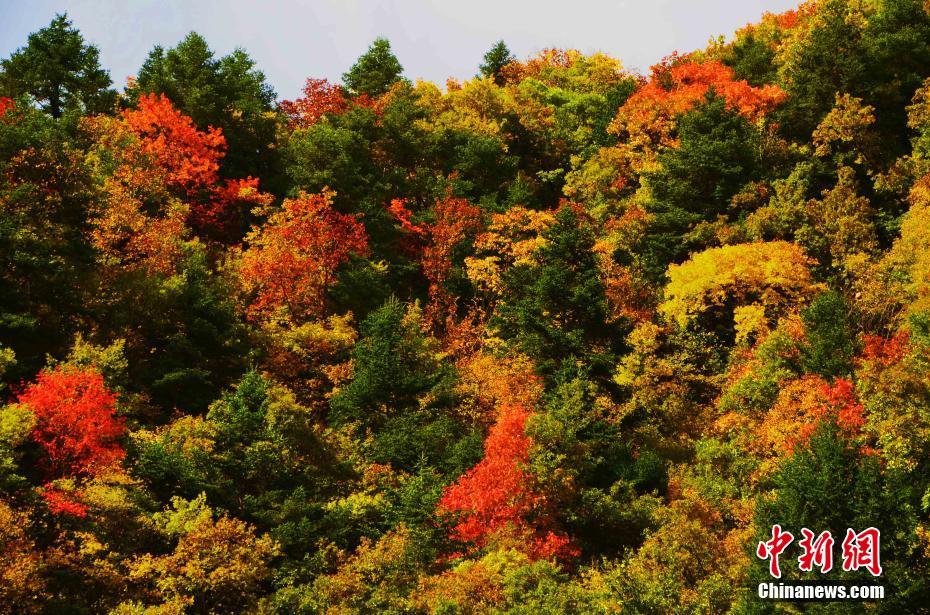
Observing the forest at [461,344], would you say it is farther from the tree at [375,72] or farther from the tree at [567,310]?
the tree at [375,72]

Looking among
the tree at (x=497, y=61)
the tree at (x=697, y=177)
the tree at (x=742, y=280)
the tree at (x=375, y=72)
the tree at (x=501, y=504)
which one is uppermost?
the tree at (x=497, y=61)

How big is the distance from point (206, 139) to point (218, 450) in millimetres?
28252

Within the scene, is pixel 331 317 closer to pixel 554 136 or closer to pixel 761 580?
pixel 761 580

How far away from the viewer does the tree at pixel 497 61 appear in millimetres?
85500

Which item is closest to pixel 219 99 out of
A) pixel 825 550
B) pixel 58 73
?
pixel 58 73

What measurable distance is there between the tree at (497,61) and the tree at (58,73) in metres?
39.2

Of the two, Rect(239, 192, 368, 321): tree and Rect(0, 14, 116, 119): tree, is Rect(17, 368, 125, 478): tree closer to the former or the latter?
Rect(239, 192, 368, 321): tree

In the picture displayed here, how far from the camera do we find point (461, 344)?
159 ft

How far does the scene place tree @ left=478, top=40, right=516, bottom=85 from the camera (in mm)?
85500

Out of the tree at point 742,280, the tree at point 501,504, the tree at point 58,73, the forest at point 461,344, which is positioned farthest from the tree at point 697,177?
the tree at point 58,73

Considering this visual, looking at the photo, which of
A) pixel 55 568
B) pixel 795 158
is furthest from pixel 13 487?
pixel 795 158

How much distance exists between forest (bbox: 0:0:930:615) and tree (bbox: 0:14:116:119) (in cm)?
22

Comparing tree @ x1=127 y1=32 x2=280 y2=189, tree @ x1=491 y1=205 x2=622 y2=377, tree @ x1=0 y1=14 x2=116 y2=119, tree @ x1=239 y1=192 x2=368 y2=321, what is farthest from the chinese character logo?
tree @ x1=0 y1=14 x2=116 y2=119

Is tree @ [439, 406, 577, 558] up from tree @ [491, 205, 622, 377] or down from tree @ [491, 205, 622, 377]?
down
